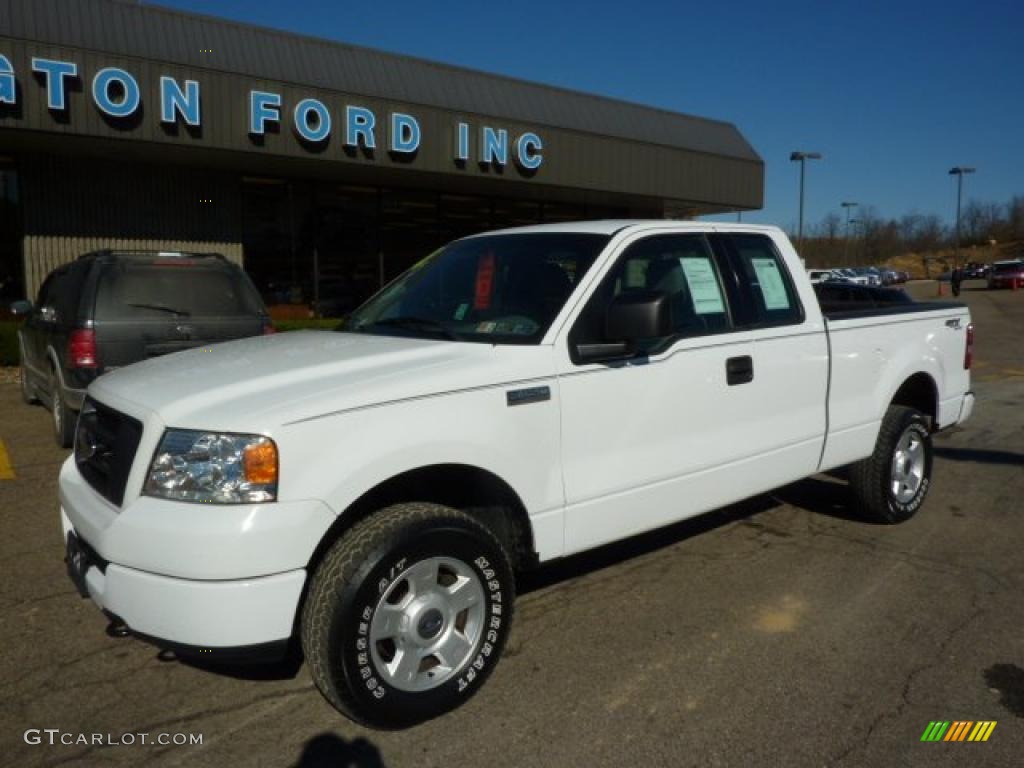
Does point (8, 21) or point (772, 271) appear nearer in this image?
point (772, 271)

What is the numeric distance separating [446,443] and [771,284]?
2435mm

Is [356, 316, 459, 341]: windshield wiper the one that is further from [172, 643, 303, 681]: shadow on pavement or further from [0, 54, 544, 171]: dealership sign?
[0, 54, 544, 171]: dealership sign

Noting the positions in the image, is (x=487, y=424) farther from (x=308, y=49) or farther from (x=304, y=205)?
(x=304, y=205)

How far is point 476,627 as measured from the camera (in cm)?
317

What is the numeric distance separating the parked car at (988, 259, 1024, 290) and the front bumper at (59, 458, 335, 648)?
52.9m

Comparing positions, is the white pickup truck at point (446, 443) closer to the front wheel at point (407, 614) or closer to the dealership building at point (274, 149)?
the front wheel at point (407, 614)

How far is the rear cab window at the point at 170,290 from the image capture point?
6609 millimetres

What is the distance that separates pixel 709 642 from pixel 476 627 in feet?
3.85

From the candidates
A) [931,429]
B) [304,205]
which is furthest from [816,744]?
[304,205]

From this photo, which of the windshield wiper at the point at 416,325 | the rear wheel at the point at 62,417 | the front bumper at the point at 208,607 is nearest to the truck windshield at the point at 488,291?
the windshield wiper at the point at 416,325

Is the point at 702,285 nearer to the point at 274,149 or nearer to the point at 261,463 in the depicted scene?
the point at 261,463

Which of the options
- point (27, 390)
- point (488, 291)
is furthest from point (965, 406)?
point (27, 390)

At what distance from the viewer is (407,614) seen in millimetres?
2971

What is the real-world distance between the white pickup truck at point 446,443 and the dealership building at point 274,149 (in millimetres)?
9889
